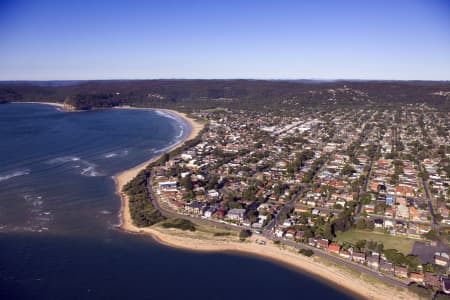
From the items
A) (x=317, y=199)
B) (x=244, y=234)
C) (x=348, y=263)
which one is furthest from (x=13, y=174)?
(x=348, y=263)

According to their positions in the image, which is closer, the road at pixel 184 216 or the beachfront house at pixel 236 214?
the road at pixel 184 216

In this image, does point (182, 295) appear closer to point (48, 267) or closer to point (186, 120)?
point (48, 267)

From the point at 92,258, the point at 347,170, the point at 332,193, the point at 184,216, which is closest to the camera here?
the point at 92,258

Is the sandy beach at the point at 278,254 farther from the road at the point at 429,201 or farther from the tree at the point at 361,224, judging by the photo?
the road at the point at 429,201

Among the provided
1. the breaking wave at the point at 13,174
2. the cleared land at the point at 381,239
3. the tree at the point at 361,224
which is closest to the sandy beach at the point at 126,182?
the breaking wave at the point at 13,174

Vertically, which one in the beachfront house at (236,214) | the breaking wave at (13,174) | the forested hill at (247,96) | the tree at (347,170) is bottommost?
the beachfront house at (236,214)

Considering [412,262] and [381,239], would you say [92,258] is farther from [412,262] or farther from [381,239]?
[412,262]

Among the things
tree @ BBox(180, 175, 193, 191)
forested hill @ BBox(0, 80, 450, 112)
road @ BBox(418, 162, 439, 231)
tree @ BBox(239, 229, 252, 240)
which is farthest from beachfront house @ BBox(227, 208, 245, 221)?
forested hill @ BBox(0, 80, 450, 112)
